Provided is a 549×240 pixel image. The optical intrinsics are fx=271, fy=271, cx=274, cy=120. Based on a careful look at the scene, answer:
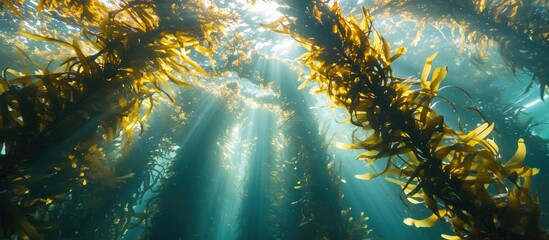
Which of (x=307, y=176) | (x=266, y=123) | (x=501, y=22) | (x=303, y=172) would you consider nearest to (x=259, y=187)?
(x=266, y=123)

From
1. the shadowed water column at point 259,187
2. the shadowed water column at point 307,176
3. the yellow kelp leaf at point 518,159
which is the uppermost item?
the yellow kelp leaf at point 518,159

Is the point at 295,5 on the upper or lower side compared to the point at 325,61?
upper

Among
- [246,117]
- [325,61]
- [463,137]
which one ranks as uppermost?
[325,61]

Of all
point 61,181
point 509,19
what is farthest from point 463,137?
point 509,19

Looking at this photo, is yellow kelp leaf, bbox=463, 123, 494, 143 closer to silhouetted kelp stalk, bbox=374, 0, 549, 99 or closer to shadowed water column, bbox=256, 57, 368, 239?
silhouetted kelp stalk, bbox=374, 0, 549, 99

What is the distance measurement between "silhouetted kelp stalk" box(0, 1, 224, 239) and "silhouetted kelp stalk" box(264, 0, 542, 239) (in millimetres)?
768

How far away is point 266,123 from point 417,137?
6697mm

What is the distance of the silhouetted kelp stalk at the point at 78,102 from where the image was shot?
1.32 meters

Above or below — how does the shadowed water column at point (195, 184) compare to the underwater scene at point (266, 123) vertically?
below

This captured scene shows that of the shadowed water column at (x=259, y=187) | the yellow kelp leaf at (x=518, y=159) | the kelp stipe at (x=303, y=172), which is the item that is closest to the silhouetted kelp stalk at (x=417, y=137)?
the yellow kelp leaf at (x=518, y=159)

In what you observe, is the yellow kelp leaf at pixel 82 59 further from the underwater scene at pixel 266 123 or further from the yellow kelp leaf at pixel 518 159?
the yellow kelp leaf at pixel 518 159

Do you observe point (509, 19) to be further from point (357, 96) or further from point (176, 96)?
point (176, 96)

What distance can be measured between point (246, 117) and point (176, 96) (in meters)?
2.18

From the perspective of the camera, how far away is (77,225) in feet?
14.6
